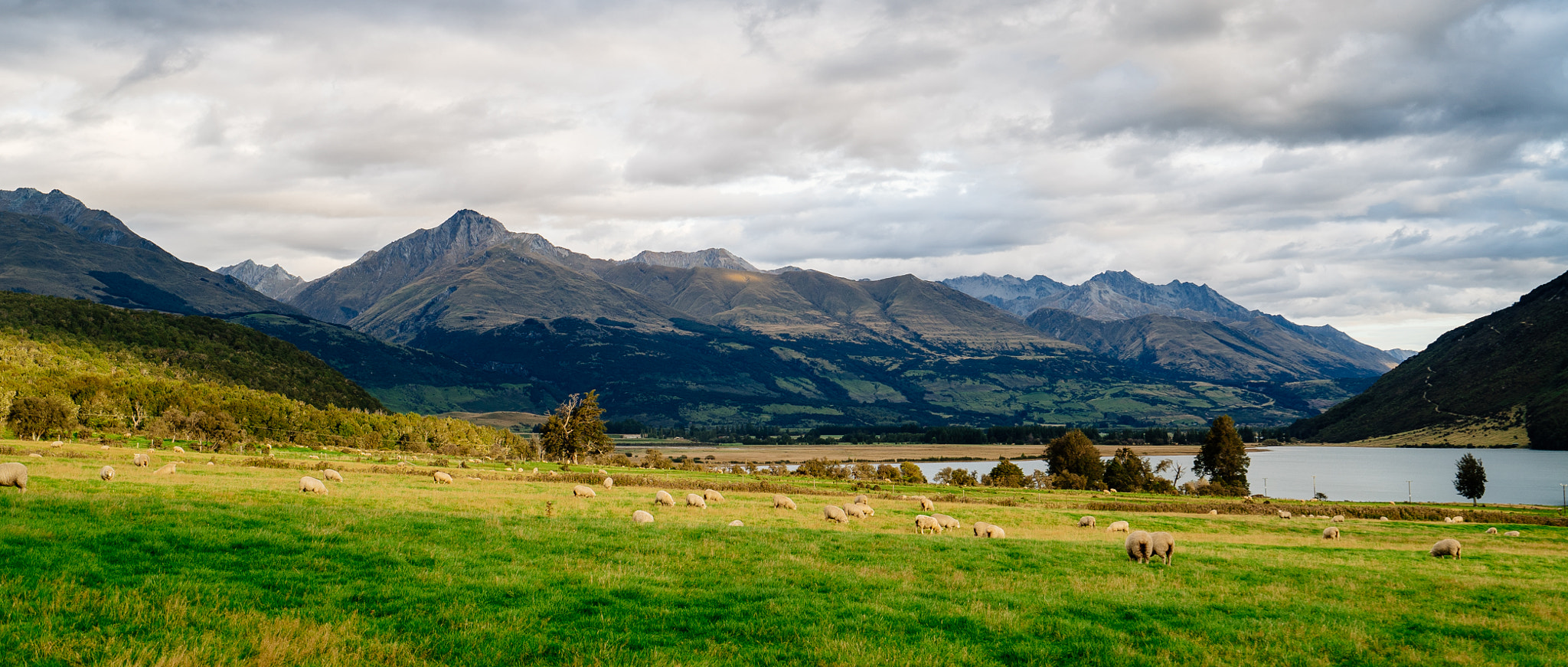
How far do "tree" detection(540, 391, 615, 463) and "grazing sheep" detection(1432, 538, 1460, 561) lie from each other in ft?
266

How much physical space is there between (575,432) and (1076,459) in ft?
235

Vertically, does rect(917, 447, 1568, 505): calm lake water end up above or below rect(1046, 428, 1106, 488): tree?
below

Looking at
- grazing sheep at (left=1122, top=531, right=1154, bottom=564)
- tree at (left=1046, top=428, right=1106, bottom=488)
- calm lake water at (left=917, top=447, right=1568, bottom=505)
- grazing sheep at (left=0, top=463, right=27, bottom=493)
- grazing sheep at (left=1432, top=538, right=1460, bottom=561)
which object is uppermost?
grazing sheep at (left=0, top=463, right=27, bottom=493)

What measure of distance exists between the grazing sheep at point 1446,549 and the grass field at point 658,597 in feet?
15.3

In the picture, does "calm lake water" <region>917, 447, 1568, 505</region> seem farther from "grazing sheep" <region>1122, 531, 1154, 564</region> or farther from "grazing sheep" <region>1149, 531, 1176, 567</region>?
"grazing sheep" <region>1122, 531, 1154, 564</region>

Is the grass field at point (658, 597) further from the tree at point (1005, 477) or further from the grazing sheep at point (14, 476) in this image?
the tree at point (1005, 477)

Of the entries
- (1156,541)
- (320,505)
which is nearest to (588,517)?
(320,505)

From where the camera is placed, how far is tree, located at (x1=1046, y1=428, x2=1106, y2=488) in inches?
4567

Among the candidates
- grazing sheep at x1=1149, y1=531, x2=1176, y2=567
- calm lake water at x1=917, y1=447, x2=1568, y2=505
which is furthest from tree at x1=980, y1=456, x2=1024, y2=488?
grazing sheep at x1=1149, y1=531, x2=1176, y2=567

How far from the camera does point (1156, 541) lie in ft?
81.3

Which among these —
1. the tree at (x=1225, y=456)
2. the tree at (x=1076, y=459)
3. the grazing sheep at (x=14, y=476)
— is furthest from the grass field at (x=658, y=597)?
the tree at (x=1225, y=456)

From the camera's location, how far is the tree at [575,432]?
97500mm

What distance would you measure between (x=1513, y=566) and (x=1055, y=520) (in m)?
19.3

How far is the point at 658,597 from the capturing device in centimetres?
1520
